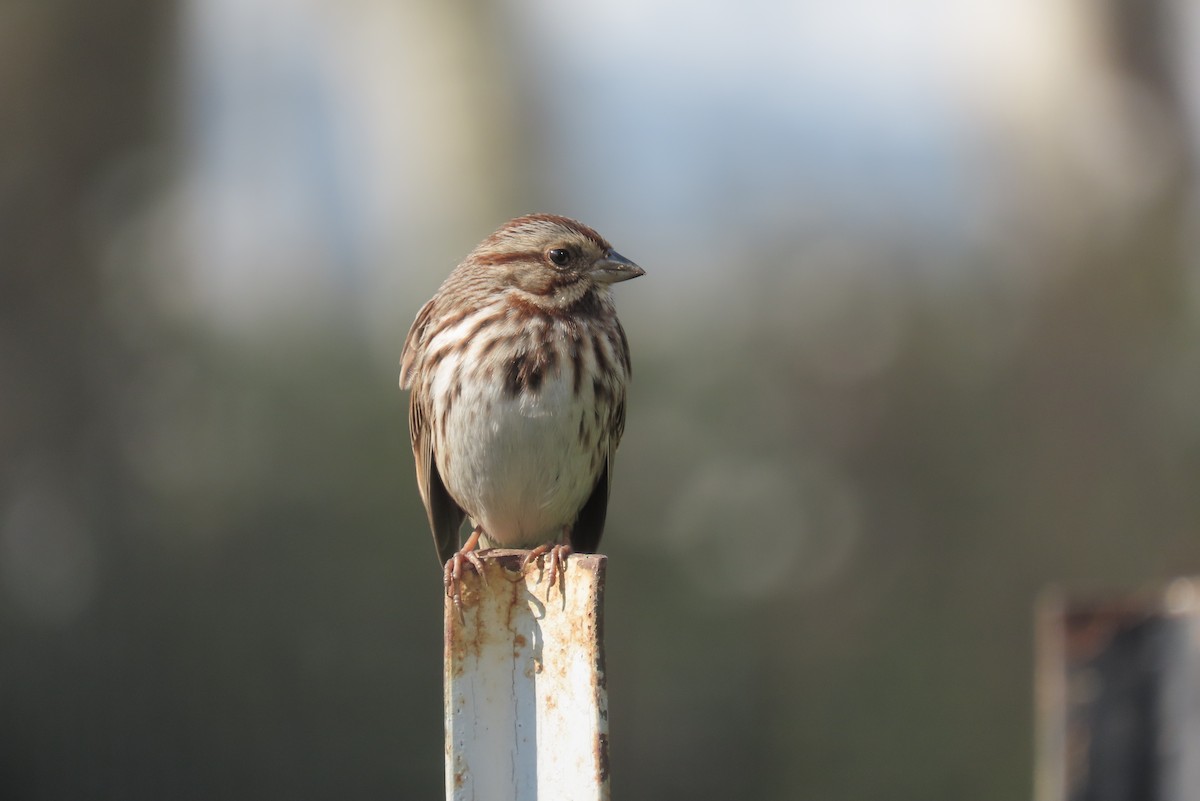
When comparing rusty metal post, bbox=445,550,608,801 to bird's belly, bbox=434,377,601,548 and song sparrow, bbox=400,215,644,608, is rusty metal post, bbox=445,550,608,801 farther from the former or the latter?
bird's belly, bbox=434,377,601,548

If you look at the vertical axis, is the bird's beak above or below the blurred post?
above

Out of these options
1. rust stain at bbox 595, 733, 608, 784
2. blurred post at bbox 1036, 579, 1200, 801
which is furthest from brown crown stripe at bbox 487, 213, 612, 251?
rust stain at bbox 595, 733, 608, 784

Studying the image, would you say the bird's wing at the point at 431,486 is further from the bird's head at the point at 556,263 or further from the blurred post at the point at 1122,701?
the blurred post at the point at 1122,701

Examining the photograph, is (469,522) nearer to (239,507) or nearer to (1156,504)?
(239,507)

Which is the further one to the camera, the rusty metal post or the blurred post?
the blurred post

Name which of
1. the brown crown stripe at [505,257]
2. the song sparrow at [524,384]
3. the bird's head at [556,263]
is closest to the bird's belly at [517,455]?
the song sparrow at [524,384]

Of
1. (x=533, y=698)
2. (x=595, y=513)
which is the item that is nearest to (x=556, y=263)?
(x=595, y=513)

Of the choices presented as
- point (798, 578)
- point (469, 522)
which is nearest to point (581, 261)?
point (469, 522)
